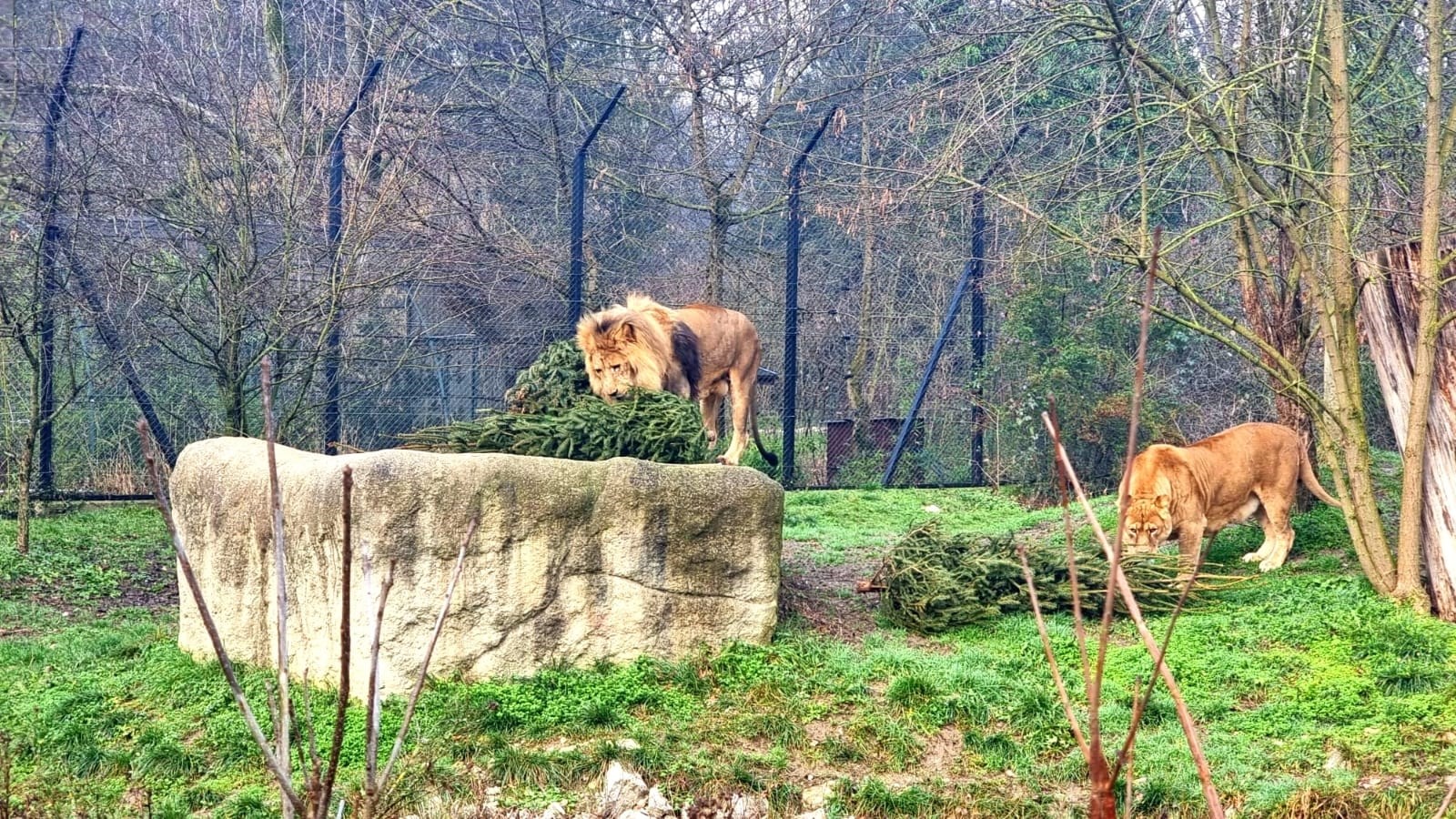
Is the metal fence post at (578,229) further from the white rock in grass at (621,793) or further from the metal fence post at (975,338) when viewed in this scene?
the white rock in grass at (621,793)

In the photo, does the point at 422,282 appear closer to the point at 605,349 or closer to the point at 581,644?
the point at 605,349

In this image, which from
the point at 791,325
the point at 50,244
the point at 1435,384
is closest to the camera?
the point at 1435,384

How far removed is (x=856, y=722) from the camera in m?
5.74

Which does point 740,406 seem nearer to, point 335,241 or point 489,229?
point 489,229

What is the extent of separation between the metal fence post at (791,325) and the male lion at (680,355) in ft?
1.00

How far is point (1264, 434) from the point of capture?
8.10 meters

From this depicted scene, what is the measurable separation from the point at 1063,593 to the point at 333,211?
595 centimetres

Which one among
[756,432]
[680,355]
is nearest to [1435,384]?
[680,355]

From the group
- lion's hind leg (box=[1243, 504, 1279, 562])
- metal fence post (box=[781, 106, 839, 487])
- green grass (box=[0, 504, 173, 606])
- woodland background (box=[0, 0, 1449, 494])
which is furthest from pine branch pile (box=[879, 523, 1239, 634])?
metal fence post (box=[781, 106, 839, 487])

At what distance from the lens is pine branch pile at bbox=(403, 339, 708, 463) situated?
666 centimetres

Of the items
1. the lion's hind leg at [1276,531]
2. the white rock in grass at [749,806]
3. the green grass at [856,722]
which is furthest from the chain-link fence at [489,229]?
the white rock in grass at [749,806]

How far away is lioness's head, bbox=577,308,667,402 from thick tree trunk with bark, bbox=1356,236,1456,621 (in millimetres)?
3916

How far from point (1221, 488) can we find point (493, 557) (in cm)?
435

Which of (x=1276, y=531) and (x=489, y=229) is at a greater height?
(x=489, y=229)
